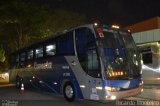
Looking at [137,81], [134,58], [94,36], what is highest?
[94,36]

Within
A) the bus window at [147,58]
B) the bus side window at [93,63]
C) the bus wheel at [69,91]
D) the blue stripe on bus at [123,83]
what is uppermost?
the bus window at [147,58]

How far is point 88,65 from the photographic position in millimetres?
14461

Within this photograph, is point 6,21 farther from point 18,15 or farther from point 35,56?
point 35,56

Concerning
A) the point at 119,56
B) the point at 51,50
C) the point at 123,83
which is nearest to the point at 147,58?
the point at 51,50

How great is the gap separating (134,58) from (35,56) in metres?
8.43

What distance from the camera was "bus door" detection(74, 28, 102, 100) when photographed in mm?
13891

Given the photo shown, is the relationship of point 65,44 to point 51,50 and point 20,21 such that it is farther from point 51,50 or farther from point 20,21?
point 20,21

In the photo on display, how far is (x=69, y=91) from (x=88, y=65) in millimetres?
2342

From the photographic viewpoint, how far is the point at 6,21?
4031 cm

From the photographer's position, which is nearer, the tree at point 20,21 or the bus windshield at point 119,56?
the bus windshield at point 119,56

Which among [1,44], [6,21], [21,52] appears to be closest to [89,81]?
[21,52]

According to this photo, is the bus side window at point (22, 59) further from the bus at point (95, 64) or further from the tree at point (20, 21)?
the tree at point (20, 21)

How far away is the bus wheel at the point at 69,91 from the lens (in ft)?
52.1

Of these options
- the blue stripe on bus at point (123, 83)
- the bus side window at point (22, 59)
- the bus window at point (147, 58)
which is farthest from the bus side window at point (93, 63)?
the bus window at point (147, 58)
